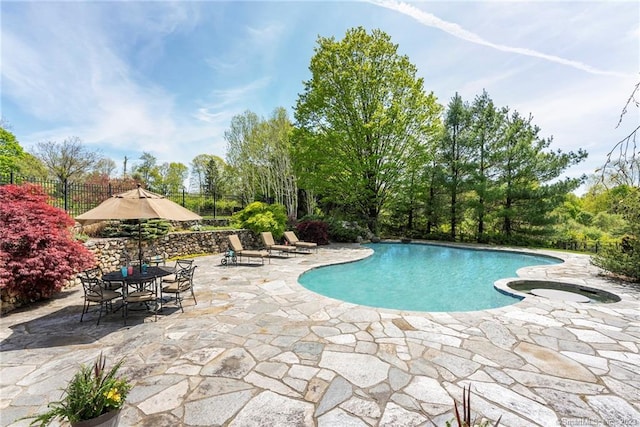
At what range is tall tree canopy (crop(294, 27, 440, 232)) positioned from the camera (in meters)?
16.0

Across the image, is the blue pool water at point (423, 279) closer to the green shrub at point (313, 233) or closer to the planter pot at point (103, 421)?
the green shrub at point (313, 233)

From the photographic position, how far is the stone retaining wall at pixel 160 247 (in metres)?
7.05

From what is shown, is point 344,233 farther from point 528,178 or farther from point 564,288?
point 528,178

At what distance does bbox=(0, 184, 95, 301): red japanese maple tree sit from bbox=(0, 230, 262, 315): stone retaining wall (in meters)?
0.35

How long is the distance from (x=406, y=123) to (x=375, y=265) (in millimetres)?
9782

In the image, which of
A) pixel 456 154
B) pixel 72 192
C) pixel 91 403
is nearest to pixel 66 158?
pixel 72 192

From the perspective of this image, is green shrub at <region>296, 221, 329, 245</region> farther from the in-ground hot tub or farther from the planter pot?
the planter pot

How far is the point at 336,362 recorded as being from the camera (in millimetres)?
3289

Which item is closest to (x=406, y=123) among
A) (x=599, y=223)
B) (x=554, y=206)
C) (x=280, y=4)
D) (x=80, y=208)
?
(x=554, y=206)

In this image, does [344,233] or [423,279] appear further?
[344,233]

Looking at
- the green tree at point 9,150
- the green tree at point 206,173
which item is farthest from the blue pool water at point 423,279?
the green tree at point 206,173

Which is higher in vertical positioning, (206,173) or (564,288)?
(206,173)

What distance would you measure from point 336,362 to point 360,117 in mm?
15801

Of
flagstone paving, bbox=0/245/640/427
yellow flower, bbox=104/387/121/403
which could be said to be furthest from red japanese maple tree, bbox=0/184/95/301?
yellow flower, bbox=104/387/121/403
